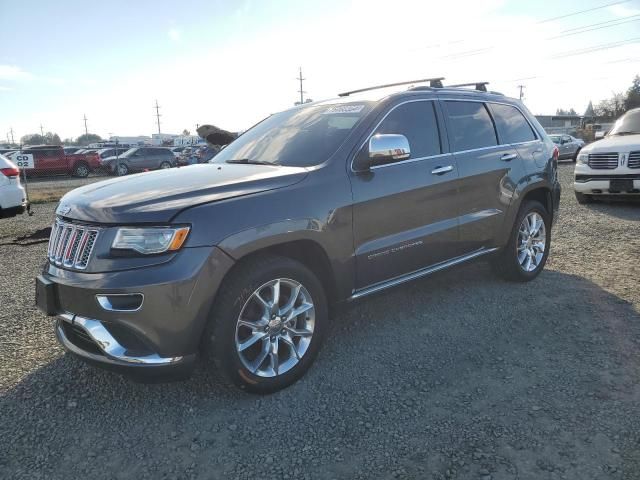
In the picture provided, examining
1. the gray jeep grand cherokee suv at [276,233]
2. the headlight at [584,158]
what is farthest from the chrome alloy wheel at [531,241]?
the headlight at [584,158]

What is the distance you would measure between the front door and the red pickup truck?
25411 mm

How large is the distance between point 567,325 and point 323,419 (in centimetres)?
235

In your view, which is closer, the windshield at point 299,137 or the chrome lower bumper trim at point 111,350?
the chrome lower bumper trim at point 111,350

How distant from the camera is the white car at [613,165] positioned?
29.0 ft

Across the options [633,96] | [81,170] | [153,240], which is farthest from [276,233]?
[633,96]

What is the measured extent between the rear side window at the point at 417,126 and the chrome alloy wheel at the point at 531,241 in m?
1.56

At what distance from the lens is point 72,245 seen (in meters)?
2.82

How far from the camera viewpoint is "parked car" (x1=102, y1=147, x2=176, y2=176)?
1037 inches

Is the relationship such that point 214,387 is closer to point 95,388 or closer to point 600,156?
point 95,388

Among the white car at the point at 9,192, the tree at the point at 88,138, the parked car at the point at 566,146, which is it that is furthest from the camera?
the tree at the point at 88,138

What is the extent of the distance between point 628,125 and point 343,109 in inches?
349

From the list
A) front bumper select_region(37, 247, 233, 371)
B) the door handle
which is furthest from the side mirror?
front bumper select_region(37, 247, 233, 371)

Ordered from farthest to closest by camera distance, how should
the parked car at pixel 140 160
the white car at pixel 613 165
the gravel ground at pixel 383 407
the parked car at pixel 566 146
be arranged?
the parked car at pixel 140 160
the parked car at pixel 566 146
the white car at pixel 613 165
the gravel ground at pixel 383 407

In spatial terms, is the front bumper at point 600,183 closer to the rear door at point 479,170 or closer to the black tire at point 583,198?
the black tire at point 583,198
